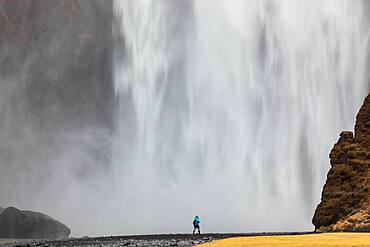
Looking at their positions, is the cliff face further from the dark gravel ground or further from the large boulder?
the large boulder

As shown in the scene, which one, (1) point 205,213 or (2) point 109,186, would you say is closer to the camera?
(1) point 205,213

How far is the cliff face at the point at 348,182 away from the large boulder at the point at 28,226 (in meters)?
28.6

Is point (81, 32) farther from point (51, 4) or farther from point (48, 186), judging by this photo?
point (48, 186)

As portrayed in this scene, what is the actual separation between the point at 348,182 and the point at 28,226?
104 ft

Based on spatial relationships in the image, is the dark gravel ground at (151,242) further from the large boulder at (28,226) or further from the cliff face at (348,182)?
the large boulder at (28,226)

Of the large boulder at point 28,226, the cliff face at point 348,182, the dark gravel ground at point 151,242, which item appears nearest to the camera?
the dark gravel ground at point 151,242

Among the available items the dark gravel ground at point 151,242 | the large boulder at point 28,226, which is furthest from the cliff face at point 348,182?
the large boulder at point 28,226

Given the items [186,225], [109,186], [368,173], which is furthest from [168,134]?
[368,173]

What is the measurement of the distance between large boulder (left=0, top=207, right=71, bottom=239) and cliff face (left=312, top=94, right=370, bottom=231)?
93.8 feet

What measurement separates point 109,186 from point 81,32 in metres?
27.7

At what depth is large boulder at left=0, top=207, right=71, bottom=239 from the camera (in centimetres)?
5053

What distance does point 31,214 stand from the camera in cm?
5244

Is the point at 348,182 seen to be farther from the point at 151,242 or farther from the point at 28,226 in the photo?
the point at 28,226

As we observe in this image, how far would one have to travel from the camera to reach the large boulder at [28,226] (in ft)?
166
